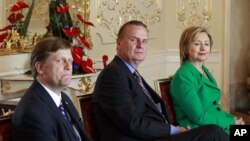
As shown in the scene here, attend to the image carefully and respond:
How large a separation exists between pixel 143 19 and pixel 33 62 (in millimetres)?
2995

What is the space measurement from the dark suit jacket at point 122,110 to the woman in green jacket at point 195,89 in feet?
1.31

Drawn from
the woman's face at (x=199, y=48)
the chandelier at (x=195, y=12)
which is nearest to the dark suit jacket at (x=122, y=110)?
the woman's face at (x=199, y=48)

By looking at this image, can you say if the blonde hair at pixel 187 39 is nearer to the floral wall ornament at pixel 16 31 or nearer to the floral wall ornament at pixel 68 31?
the floral wall ornament at pixel 68 31

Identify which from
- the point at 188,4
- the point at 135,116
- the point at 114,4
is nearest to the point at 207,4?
the point at 188,4

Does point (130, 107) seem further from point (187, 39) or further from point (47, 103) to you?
point (187, 39)

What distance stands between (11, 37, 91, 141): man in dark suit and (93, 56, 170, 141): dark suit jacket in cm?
29

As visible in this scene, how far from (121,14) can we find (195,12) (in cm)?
103

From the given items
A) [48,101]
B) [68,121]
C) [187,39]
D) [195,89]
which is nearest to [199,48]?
[187,39]

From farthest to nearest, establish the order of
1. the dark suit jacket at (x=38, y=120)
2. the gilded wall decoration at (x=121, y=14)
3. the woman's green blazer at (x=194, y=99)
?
the gilded wall decoration at (x=121, y=14)
the woman's green blazer at (x=194, y=99)
the dark suit jacket at (x=38, y=120)

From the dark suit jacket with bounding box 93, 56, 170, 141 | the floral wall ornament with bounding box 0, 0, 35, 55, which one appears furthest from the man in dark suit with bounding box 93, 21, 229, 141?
the floral wall ornament with bounding box 0, 0, 35, 55

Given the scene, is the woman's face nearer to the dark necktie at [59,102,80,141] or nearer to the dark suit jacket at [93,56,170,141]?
the dark suit jacket at [93,56,170,141]

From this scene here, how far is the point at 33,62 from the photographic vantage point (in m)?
2.15

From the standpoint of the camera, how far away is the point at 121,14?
15.5 feet

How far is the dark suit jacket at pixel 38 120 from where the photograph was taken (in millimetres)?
1943
